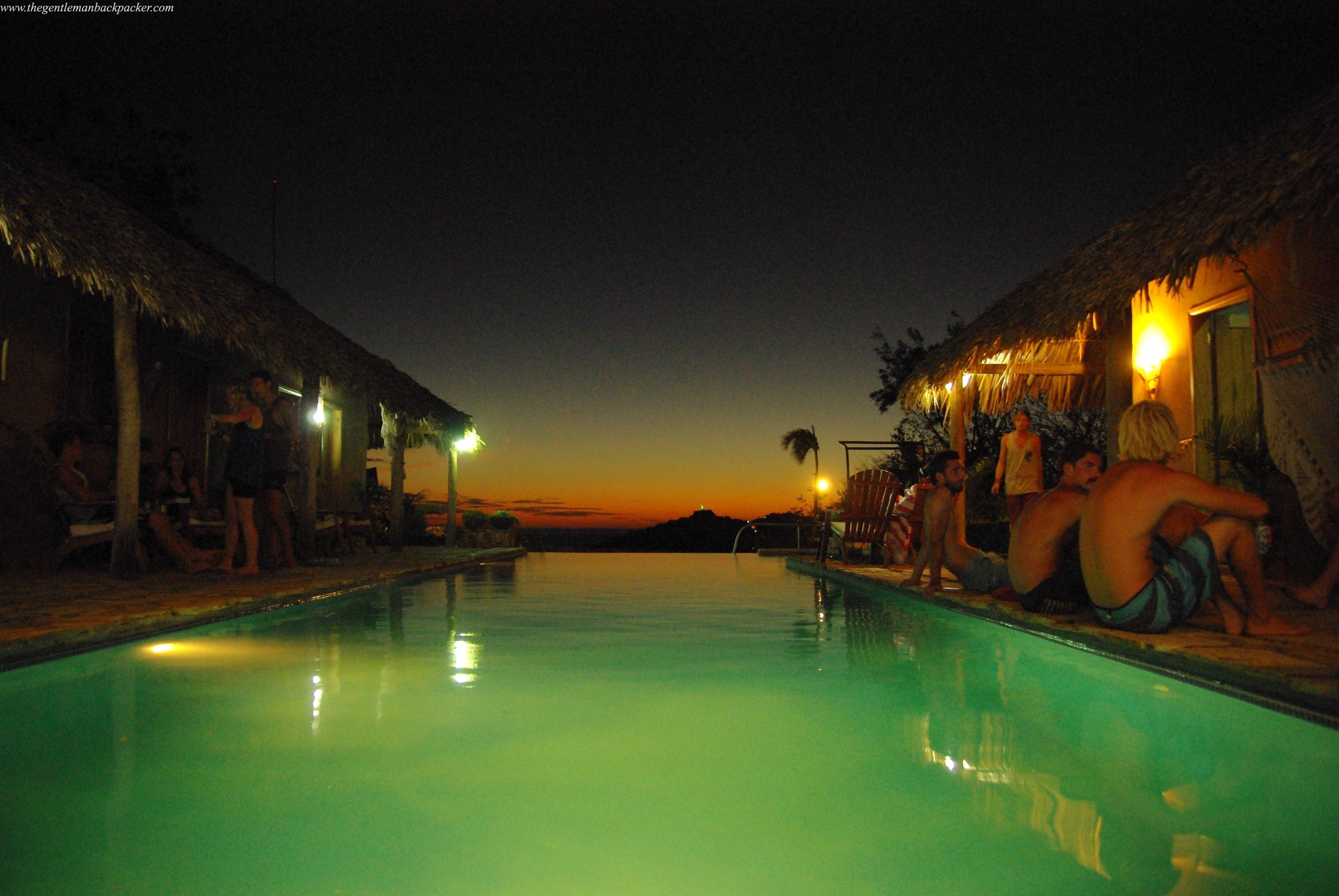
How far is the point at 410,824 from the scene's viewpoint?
2250 mm

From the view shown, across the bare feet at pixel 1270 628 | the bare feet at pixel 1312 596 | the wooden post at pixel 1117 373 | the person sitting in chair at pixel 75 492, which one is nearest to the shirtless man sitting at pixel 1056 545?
the bare feet at pixel 1270 628

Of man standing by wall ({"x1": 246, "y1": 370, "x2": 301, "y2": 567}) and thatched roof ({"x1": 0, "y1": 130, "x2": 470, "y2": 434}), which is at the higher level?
thatched roof ({"x1": 0, "y1": 130, "x2": 470, "y2": 434})

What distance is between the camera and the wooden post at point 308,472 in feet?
30.0

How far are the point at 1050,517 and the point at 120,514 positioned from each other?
20.5 ft

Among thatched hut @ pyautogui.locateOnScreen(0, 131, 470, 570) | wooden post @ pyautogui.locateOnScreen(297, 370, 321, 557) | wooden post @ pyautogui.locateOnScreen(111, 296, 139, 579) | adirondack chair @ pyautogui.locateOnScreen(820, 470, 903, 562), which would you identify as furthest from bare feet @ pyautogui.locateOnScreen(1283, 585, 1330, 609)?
wooden post @ pyautogui.locateOnScreen(297, 370, 321, 557)

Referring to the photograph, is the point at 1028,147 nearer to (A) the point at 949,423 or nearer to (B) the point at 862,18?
(B) the point at 862,18

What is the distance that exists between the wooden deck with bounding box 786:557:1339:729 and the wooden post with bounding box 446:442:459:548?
34.6 ft

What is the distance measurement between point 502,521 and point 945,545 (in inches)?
458

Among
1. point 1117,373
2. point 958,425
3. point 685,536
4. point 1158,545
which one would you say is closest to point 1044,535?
point 1158,545

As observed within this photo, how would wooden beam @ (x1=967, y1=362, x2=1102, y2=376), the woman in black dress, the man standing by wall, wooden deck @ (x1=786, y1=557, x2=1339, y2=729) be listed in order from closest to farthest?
wooden deck @ (x1=786, y1=557, x2=1339, y2=729), the woman in black dress, the man standing by wall, wooden beam @ (x1=967, y1=362, x2=1102, y2=376)

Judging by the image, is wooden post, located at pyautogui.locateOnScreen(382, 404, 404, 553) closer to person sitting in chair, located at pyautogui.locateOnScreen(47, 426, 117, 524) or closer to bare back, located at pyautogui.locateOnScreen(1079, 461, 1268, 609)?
person sitting in chair, located at pyautogui.locateOnScreen(47, 426, 117, 524)

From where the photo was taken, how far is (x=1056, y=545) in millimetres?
4957

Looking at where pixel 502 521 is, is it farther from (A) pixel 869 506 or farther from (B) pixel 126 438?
(B) pixel 126 438

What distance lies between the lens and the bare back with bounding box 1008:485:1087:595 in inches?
189
